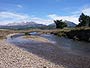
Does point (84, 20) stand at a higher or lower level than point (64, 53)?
higher

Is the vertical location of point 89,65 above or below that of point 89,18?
below

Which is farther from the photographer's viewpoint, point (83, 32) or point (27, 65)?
point (83, 32)

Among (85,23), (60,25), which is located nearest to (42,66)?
(85,23)

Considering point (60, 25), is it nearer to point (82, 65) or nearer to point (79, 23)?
point (79, 23)

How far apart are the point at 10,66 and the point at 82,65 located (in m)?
11.4

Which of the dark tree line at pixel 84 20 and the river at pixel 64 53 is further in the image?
the dark tree line at pixel 84 20

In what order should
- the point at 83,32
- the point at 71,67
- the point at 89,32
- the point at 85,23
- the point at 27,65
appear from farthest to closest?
the point at 85,23 → the point at 83,32 → the point at 89,32 → the point at 71,67 → the point at 27,65

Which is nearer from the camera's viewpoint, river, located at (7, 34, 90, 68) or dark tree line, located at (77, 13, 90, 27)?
river, located at (7, 34, 90, 68)

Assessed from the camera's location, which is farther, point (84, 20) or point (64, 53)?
point (84, 20)

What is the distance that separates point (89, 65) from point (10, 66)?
1240 cm

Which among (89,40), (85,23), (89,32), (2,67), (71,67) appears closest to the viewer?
(2,67)

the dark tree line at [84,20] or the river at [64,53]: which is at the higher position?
the dark tree line at [84,20]

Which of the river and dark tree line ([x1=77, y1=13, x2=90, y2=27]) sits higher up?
dark tree line ([x1=77, y1=13, x2=90, y2=27])

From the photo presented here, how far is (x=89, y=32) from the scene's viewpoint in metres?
80.7
